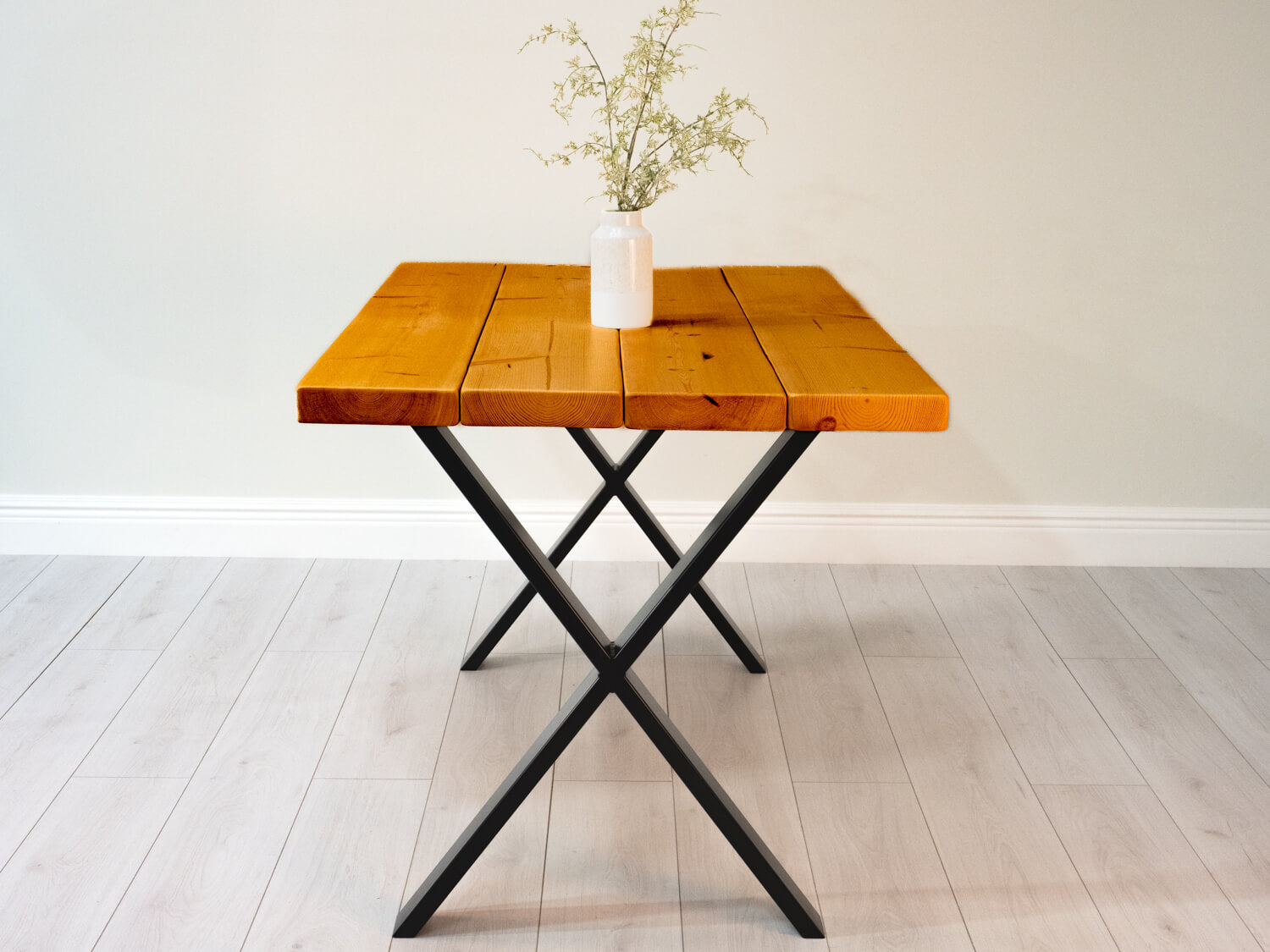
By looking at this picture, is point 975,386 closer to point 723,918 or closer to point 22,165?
point 723,918

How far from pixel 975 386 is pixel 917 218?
448 millimetres

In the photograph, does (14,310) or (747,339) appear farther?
(14,310)

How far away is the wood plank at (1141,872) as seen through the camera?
5.34ft

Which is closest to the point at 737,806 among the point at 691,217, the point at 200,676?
the point at 200,676

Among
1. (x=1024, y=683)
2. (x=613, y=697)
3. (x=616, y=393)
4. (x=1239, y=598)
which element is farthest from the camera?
(x=1239, y=598)

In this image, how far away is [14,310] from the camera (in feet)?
9.02

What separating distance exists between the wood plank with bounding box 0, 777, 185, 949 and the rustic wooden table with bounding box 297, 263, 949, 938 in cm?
46

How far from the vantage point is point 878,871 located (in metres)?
1.75

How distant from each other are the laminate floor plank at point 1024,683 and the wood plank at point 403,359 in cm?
127

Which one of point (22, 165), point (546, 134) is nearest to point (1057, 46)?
point (546, 134)

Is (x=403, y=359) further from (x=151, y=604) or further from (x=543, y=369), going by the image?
(x=151, y=604)

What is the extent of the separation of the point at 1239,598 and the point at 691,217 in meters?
1.64

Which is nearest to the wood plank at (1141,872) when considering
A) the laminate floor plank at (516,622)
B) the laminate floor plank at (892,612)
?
the laminate floor plank at (892,612)

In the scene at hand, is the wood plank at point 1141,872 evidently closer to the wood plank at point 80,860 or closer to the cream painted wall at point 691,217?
the cream painted wall at point 691,217
